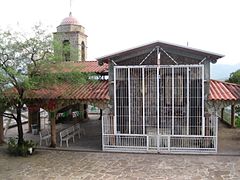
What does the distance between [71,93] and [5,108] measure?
10.9 feet

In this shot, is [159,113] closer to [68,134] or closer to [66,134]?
[66,134]

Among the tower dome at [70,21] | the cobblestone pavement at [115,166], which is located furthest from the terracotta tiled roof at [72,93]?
the tower dome at [70,21]

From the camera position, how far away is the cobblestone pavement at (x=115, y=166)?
10820mm

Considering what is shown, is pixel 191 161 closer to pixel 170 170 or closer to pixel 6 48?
pixel 170 170

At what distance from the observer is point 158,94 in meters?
14.0

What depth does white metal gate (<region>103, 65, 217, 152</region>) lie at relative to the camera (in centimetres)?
1383

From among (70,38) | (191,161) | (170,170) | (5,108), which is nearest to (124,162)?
(170,170)

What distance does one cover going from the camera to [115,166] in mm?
11945

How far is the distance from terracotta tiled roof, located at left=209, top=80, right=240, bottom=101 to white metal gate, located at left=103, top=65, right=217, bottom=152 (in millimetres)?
749

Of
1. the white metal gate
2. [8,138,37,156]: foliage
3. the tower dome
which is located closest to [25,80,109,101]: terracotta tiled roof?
the white metal gate

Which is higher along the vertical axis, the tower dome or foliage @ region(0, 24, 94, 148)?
Answer: the tower dome

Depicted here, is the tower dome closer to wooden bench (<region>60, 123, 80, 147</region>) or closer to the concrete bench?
wooden bench (<region>60, 123, 80, 147</region>)

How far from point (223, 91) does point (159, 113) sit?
3.36m

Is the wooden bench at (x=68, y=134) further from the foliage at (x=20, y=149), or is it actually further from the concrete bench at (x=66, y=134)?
the foliage at (x=20, y=149)
